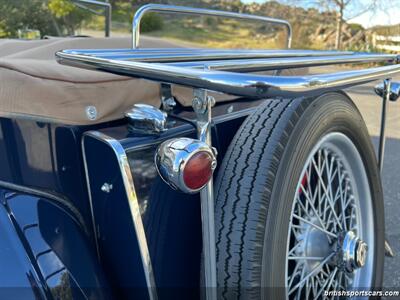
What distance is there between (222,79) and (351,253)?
1089mm

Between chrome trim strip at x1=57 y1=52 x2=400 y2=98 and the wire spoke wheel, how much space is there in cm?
52

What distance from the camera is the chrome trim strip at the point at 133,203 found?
120cm

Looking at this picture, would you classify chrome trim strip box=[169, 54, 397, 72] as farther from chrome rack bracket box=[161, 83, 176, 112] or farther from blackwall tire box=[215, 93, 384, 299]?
chrome rack bracket box=[161, 83, 176, 112]

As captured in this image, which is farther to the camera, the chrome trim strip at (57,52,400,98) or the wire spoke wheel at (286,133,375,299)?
the wire spoke wheel at (286,133,375,299)

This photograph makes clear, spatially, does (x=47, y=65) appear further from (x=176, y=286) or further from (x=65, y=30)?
(x=65, y=30)

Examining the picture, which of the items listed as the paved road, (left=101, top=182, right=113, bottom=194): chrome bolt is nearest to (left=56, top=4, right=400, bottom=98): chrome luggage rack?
(left=101, top=182, right=113, bottom=194): chrome bolt

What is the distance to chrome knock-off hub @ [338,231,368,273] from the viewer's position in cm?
177

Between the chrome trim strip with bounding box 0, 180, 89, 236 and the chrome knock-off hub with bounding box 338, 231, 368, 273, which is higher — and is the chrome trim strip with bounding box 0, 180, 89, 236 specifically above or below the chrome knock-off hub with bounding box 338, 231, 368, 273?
above

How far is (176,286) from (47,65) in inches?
30.0

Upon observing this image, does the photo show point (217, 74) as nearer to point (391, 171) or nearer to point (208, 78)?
point (208, 78)

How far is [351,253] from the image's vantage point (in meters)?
1.77

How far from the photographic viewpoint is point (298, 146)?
1.48 metres

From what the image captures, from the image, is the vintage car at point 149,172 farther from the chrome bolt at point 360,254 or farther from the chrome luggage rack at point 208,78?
the chrome bolt at point 360,254

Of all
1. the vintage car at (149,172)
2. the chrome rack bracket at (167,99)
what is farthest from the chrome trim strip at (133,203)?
the chrome rack bracket at (167,99)
